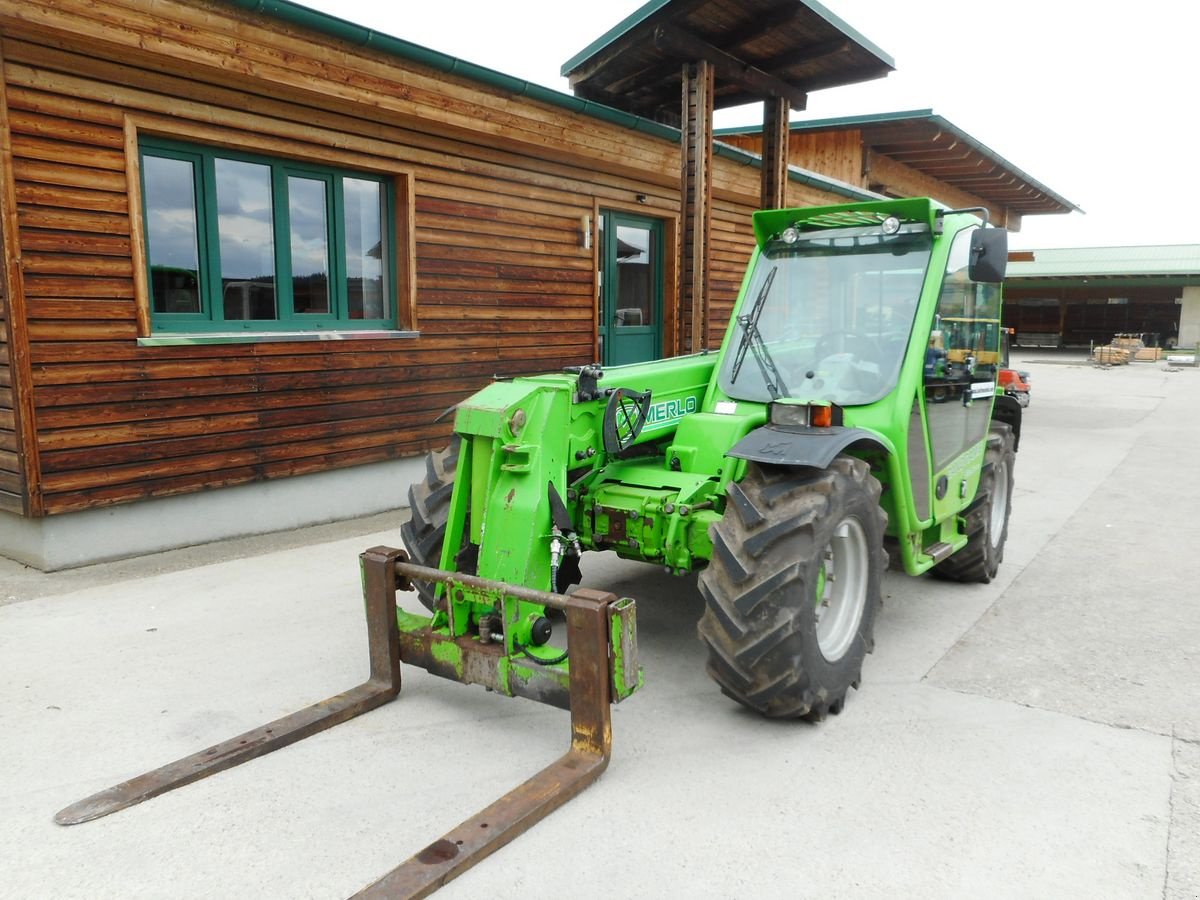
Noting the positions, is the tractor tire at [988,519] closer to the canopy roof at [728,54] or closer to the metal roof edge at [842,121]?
the canopy roof at [728,54]

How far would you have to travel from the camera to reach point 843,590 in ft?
13.0

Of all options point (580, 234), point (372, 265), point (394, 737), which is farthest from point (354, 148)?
point (394, 737)

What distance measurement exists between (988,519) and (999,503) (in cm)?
59

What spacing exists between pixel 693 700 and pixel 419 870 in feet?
5.37

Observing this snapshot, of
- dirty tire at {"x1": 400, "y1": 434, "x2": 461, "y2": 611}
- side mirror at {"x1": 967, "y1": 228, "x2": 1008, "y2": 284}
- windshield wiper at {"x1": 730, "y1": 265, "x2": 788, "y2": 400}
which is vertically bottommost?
dirty tire at {"x1": 400, "y1": 434, "x2": 461, "y2": 611}

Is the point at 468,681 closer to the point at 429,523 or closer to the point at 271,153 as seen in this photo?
the point at 429,523

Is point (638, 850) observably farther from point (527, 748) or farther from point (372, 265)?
point (372, 265)

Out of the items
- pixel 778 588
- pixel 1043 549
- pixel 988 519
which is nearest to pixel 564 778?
pixel 778 588

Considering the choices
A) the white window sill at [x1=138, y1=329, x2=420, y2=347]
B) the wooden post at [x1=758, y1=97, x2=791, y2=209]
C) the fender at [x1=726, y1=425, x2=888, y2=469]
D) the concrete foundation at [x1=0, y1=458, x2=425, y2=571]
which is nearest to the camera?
the fender at [x1=726, y1=425, x2=888, y2=469]

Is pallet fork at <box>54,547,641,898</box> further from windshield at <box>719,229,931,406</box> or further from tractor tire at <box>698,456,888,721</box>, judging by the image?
windshield at <box>719,229,931,406</box>

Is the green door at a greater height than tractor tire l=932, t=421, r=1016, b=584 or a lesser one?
greater

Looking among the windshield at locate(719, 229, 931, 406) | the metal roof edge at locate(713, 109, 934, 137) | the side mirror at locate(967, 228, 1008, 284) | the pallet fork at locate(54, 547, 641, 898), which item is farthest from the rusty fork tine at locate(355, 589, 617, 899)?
the metal roof edge at locate(713, 109, 934, 137)

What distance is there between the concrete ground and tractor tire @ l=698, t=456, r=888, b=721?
0.75 ft

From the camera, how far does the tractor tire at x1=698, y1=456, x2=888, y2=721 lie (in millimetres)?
3322
